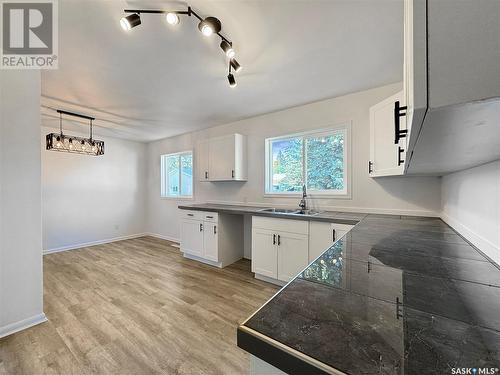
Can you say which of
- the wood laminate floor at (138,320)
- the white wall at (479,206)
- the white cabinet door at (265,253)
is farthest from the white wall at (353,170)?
the wood laminate floor at (138,320)

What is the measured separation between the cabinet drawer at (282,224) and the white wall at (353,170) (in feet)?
2.07

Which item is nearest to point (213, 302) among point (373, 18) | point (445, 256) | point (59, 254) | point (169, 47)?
point (445, 256)

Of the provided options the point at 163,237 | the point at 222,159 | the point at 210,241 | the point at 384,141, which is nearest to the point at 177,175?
the point at 163,237

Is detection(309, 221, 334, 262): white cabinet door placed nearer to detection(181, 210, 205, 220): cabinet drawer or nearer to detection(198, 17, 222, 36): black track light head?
detection(181, 210, 205, 220): cabinet drawer

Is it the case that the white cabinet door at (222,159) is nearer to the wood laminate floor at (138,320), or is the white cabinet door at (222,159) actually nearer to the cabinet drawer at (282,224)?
the cabinet drawer at (282,224)

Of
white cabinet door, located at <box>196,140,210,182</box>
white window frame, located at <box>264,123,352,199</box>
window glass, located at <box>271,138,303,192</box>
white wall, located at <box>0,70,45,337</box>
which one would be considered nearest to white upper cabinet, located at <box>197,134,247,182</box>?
white cabinet door, located at <box>196,140,210,182</box>

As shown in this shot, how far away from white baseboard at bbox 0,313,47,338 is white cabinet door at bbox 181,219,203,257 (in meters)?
1.95

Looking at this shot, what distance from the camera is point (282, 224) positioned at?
8.87ft

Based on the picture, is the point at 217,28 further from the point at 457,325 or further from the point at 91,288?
the point at 91,288

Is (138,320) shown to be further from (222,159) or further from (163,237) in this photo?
(163,237)

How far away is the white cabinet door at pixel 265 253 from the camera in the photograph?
2.78 meters

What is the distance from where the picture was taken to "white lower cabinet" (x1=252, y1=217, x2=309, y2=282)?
101 inches

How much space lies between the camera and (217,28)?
1528 millimetres

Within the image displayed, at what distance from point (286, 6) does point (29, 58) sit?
7.74 feet
